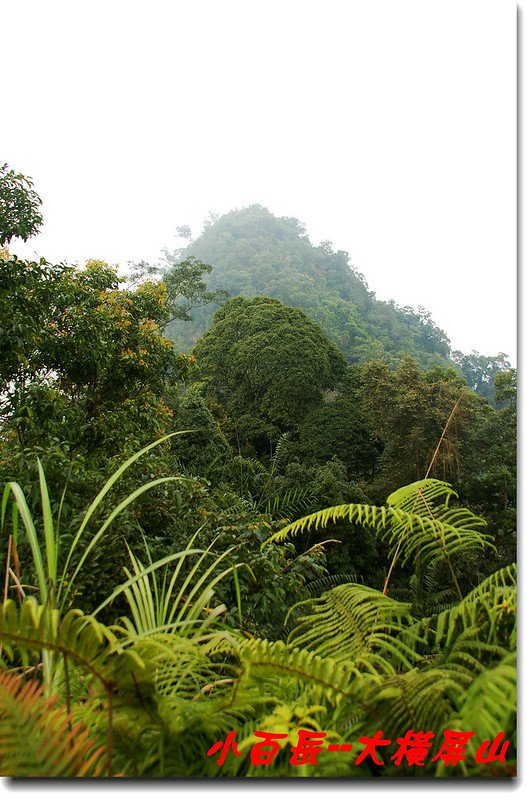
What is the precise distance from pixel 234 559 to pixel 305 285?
33.1 ft

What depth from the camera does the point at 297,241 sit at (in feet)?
40.7

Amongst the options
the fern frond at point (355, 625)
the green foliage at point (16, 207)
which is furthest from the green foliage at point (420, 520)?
the green foliage at point (16, 207)

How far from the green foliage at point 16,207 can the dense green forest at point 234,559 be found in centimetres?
1

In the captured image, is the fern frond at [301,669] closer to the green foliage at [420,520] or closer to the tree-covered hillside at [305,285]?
the green foliage at [420,520]

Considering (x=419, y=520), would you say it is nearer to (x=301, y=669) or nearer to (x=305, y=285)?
(x=301, y=669)

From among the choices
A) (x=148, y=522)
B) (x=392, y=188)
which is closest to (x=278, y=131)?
(x=392, y=188)

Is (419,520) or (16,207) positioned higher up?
(16,207)

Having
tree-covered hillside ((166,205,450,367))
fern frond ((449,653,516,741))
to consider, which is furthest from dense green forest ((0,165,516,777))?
tree-covered hillside ((166,205,450,367))

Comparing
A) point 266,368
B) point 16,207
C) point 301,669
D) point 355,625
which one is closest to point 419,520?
point 355,625

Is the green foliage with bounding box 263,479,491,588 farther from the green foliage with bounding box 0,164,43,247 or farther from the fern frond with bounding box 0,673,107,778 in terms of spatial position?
the green foliage with bounding box 0,164,43,247

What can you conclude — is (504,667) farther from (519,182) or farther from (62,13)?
(62,13)

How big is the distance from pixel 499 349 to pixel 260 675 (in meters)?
1.58

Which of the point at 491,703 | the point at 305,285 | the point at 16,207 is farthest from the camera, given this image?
the point at 305,285

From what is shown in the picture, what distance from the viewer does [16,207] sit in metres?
2.40
